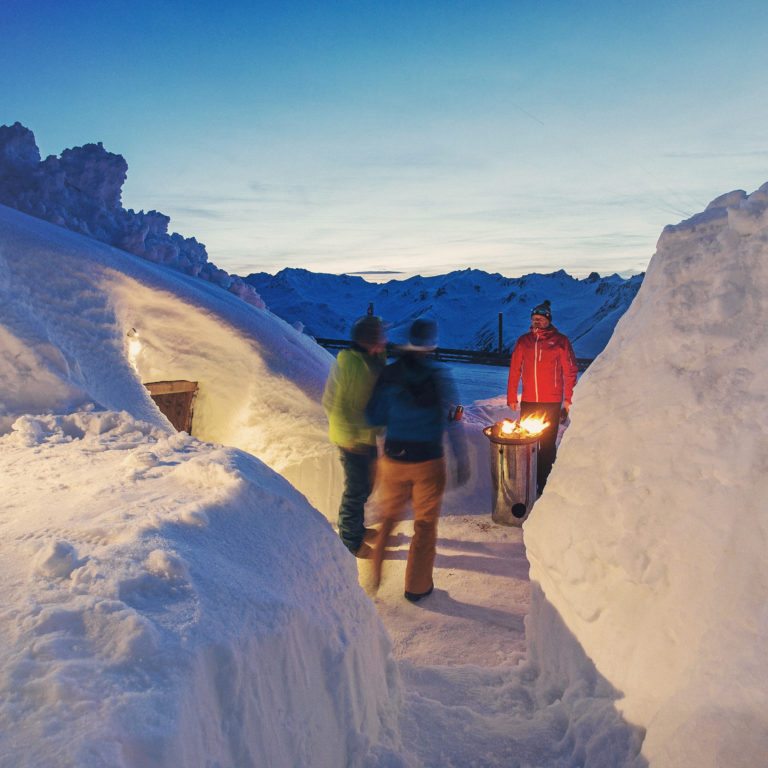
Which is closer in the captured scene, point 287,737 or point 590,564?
point 287,737

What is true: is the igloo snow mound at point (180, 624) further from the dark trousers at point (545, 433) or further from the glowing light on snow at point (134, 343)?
the glowing light on snow at point (134, 343)

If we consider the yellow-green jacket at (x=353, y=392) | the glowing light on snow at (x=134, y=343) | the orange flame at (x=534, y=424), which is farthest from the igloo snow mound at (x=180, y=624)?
the glowing light on snow at (x=134, y=343)

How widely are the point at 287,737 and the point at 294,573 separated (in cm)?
63

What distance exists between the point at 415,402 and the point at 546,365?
212 cm

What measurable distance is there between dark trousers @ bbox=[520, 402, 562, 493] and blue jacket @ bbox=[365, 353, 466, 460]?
1.96 m

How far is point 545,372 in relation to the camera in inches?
222

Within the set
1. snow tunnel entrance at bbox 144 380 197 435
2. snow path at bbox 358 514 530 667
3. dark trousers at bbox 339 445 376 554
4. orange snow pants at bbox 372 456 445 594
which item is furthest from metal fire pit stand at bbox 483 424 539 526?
snow tunnel entrance at bbox 144 380 197 435

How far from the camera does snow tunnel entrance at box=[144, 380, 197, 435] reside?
7.38m

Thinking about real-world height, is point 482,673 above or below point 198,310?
below

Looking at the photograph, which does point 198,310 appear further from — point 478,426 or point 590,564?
point 590,564

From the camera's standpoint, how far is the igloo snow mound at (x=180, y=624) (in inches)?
50.1

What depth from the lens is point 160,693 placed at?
53.2 inches

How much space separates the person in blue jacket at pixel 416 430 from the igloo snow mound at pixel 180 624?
1.21 meters

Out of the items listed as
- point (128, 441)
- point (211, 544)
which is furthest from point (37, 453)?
point (211, 544)
